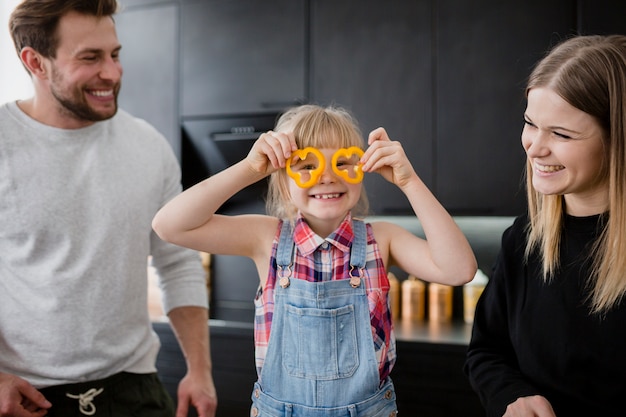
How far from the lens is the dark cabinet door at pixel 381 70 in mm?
2955

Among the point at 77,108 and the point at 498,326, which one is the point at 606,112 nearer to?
the point at 498,326

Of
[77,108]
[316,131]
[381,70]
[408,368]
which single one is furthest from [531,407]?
[381,70]

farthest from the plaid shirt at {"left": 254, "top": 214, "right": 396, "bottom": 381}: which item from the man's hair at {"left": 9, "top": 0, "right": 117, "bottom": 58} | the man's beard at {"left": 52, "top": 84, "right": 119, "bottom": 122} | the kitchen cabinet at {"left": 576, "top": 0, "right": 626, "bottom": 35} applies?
the kitchen cabinet at {"left": 576, "top": 0, "right": 626, "bottom": 35}

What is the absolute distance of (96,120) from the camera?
1.66m

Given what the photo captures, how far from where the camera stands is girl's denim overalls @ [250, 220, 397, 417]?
1.17 m

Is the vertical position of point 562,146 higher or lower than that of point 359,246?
higher

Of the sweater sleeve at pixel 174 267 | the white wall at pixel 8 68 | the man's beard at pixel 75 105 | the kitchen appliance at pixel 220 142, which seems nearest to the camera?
the man's beard at pixel 75 105

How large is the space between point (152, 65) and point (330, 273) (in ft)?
8.38

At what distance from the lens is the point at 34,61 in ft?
5.58

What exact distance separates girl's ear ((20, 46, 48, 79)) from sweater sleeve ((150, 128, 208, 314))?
0.37 m

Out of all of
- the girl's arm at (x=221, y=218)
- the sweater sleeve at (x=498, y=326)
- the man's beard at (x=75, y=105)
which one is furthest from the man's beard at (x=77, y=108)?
the sweater sleeve at (x=498, y=326)

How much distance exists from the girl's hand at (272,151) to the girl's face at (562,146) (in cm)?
44

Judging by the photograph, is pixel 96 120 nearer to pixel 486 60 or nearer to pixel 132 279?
pixel 132 279

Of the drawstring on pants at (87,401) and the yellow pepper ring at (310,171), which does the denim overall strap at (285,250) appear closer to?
the yellow pepper ring at (310,171)
